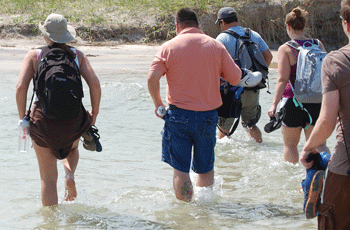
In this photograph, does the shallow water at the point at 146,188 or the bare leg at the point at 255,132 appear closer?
the shallow water at the point at 146,188

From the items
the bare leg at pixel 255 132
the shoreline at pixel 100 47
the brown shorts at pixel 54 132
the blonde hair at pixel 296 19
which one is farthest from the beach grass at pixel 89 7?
the brown shorts at pixel 54 132

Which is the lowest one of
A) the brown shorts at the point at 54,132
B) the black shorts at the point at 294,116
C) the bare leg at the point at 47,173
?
the bare leg at the point at 47,173

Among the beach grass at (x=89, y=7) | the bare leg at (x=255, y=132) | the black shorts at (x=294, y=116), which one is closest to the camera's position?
the black shorts at (x=294, y=116)

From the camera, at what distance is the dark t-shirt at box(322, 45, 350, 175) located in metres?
2.60

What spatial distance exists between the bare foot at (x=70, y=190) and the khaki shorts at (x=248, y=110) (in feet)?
7.19

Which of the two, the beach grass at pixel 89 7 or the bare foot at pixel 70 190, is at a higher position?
the beach grass at pixel 89 7

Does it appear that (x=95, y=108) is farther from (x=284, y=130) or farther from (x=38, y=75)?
(x=284, y=130)

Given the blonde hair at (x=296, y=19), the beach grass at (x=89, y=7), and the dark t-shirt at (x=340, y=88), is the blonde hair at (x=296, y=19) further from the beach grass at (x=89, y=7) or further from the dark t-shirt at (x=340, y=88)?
the beach grass at (x=89, y=7)

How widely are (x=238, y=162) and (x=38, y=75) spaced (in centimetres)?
321

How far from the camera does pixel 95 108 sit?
3.98 metres

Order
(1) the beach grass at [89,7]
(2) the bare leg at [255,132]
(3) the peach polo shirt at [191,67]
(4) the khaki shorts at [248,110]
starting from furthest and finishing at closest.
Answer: (1) the beach grass at [89,7], (2) the bare leg at [255,132], (4) the khaki shorts at [248,110], (3) the peach polo shirt at [191,67]

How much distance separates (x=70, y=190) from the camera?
13.8ft

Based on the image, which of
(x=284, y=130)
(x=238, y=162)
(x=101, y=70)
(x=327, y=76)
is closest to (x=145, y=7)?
(x=101, y=70)

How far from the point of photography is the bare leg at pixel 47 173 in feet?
12.4
